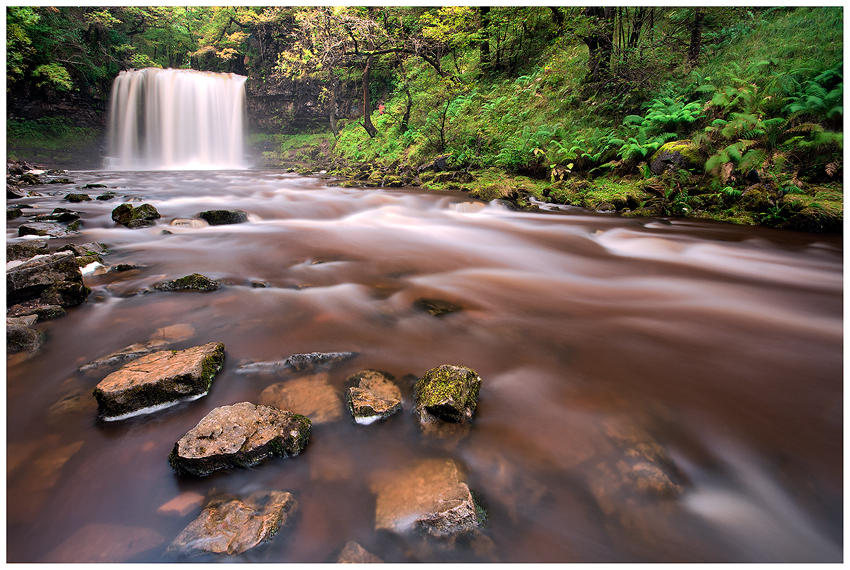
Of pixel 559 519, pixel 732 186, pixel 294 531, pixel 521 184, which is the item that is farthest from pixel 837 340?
pixel 521 184

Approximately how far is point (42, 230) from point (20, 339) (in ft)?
15.4

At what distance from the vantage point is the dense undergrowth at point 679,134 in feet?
23.2

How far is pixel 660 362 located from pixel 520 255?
337cm

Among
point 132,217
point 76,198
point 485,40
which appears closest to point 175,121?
point 76,198

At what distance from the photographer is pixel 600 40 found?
37.4 ft

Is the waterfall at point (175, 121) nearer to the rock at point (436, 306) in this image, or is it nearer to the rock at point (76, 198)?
the rock at point (76, 198)

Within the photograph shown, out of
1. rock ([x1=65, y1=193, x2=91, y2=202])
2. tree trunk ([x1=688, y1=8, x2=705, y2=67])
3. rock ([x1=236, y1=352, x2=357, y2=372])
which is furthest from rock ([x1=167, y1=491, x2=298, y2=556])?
tree trunk ([x1=688, y1=8, x2=705, y2=67])

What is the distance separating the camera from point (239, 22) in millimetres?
30516

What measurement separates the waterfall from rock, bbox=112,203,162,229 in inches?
903

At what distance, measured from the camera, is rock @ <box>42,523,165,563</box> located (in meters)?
1.36

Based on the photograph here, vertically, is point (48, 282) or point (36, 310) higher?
point (48, 282)

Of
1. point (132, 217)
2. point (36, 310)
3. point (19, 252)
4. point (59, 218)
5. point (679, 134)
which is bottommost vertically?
point (36, 310)

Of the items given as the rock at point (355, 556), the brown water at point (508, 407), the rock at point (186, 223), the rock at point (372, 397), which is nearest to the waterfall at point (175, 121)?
the rock at point (186, 223)

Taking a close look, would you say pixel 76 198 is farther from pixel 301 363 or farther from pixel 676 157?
pixel 676 157
